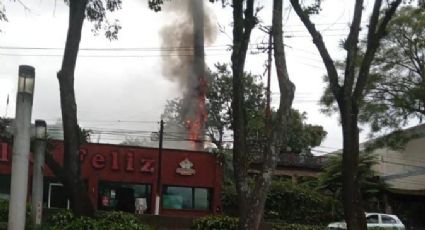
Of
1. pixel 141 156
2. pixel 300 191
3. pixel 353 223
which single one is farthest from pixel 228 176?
pixel 353 223

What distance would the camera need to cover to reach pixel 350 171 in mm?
15414

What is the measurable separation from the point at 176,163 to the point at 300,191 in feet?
23.0

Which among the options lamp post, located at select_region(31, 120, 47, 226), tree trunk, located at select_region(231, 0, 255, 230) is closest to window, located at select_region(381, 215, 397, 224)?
tree trunk, located at select_region(231, 0, 255, 230)

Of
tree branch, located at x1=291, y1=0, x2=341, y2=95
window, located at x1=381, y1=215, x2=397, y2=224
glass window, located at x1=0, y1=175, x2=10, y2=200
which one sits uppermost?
tree branch, located at x1=291, y1=0, x2=341, y2=95

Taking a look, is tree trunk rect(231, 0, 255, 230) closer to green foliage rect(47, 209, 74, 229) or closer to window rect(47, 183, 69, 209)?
green foliage rect(47, 209, 74, 229)

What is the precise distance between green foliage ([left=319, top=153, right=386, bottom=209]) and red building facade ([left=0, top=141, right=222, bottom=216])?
26.5 ft

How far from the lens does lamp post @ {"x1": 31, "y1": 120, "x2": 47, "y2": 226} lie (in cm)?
1091

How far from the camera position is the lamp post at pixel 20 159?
930cm

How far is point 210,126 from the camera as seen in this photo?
151ft

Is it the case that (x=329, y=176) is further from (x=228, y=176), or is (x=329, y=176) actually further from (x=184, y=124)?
(x=184, y=124)

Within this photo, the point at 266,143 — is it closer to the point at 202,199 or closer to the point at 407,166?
the point at 202,199

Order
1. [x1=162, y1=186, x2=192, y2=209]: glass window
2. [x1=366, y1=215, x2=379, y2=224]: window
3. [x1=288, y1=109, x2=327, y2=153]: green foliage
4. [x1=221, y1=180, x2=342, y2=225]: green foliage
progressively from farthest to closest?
[x1=288, y1=109, x2=327, y2=153]: green foliage
[x1=221, y1=180, x2=342, y2=225]: green foliage
[x1=162, y1=186, x2=192, y2=209]: glass window
[x1=366, y1=215, x2=379, y2=224]: window

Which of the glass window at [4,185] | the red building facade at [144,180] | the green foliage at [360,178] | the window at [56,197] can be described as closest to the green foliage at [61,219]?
the glass window at [4,185]

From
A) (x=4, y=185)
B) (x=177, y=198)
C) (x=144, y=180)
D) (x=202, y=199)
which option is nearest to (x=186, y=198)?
(x=177, y=198)
